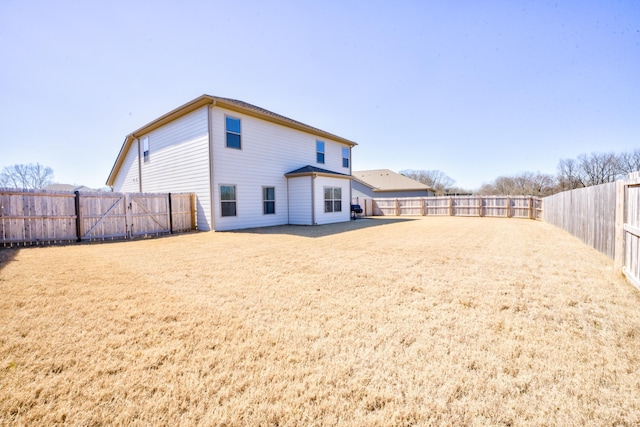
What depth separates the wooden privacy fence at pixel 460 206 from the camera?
18453mm

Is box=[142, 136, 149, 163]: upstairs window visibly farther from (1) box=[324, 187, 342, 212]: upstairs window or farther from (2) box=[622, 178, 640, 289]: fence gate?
(2) box=[622, 178, 640, 289]: fence gate

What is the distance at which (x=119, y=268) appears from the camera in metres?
5.16

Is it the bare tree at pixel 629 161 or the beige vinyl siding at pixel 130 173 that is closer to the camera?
the beige vinyl siding at pixel 130 173

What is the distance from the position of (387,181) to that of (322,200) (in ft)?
67.8

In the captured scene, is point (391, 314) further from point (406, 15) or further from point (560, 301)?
point (406, 15)

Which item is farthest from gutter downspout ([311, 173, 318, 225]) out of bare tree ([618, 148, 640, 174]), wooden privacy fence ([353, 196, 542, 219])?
bare tree ([618, 148, 640, 174])

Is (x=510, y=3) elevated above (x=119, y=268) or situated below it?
above

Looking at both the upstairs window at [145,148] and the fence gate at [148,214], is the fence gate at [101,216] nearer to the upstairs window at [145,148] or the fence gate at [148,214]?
the fence gate at [148,214]

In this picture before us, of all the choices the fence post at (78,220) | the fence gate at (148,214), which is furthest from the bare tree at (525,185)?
the fence post at (78,220)

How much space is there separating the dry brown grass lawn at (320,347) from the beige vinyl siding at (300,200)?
895 centimetres

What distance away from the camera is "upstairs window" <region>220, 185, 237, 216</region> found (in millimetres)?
11570

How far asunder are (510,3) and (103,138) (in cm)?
2875

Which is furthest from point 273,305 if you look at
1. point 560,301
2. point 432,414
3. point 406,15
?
point 406,15

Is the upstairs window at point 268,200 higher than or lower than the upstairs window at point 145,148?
lower
